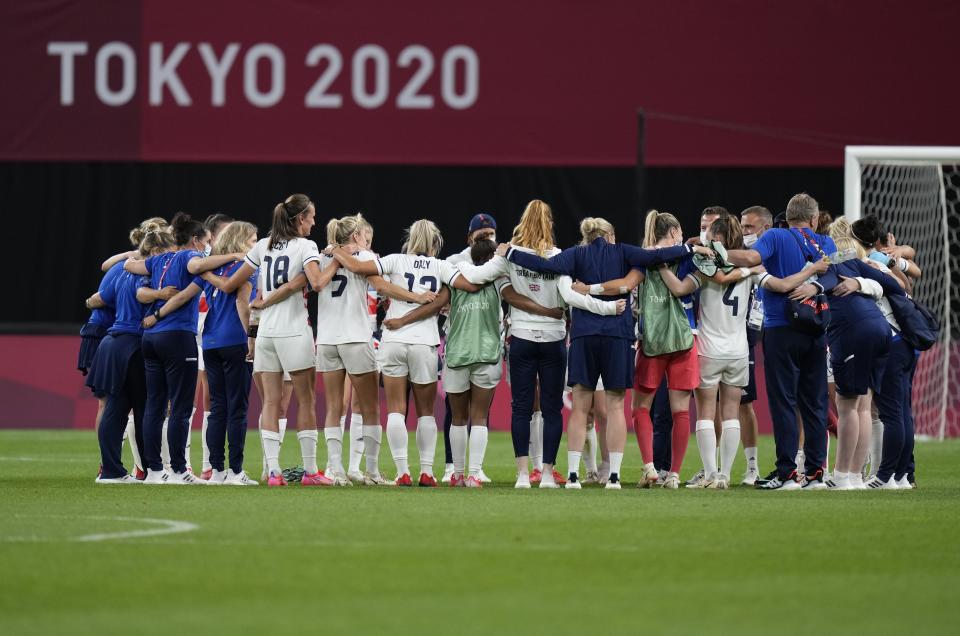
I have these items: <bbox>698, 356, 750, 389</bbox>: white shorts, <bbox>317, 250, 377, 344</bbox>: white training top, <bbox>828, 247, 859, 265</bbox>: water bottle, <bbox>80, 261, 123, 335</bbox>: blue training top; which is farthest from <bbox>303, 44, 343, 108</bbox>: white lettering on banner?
<bbox>828, 247, 859, 265</bbox>: water bottle

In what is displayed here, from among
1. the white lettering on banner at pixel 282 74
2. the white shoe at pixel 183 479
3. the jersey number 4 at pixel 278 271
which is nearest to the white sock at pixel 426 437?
the jersey number 4 at pixel 278 271

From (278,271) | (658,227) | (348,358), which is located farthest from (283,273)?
(658,227)

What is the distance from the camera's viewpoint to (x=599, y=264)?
11.4m

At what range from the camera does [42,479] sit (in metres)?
12.5

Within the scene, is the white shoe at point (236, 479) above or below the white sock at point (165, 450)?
below

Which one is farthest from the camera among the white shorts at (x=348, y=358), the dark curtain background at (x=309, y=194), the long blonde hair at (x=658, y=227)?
the dark curtain background at (x=309, y=194)

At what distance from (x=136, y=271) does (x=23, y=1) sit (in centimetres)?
1043

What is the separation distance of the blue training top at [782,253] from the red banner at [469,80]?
31.0 feet

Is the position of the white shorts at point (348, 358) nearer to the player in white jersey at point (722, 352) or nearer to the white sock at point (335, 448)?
the white sock at point (335, 448)

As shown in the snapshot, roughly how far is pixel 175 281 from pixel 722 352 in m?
4.04

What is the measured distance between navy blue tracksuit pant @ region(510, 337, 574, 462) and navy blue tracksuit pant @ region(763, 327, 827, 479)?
1.50m

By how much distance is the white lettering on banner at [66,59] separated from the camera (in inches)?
832

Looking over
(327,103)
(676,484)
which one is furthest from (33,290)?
(676,484)

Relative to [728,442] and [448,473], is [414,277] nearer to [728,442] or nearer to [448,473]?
[448,473]
